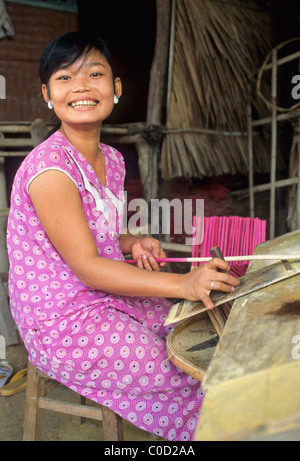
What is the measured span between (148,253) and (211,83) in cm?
231

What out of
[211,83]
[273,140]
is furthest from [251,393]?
[273,140]

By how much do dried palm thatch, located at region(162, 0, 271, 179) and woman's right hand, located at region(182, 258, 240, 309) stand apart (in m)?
2.19

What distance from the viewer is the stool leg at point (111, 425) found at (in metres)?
1.40

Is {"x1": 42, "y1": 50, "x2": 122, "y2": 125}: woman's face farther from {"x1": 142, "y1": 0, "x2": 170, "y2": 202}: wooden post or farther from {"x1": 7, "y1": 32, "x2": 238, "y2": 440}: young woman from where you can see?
{"x1": 142, "y1": 0, "x2": 170, "y2": 202}: wooden post

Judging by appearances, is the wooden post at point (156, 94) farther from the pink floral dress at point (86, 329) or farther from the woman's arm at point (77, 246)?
the woman's arm at point (77, 246)

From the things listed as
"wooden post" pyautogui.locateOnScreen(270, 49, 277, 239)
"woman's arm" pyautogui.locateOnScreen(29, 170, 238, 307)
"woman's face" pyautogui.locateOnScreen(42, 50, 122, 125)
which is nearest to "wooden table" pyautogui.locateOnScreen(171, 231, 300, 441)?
"woman's arm" pyautogui.locateOnScreen(29, 170, 238, 307)

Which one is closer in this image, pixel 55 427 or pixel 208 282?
pixel 208 282

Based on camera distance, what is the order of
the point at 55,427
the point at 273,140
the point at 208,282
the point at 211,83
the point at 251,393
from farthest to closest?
the point at 273,140 → the point at 211,83 → the point at 55,427 → the point at 208,282 → the point at 251,393

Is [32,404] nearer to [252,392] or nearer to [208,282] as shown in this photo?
[208,282]

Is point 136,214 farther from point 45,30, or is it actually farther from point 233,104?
point 45,30

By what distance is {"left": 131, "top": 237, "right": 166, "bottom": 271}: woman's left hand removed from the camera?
5.22 feet

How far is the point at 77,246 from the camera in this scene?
1.32m

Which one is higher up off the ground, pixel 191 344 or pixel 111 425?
pixel 191 344

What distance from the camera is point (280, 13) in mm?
4023
